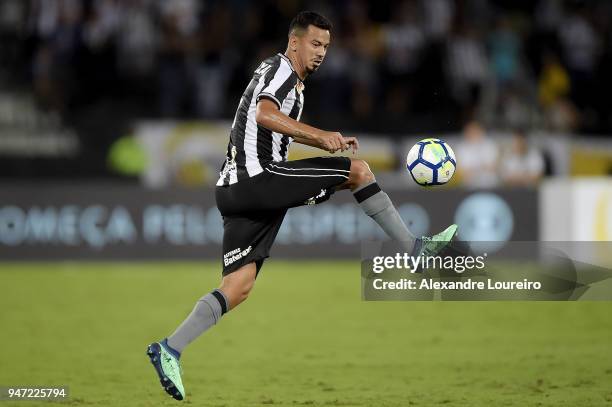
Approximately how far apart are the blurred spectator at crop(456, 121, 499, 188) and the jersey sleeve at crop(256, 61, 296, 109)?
976cm

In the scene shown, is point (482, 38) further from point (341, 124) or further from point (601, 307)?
point (601, 307)

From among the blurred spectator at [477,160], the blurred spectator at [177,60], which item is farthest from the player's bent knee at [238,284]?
the blurred spectator at [177,60]

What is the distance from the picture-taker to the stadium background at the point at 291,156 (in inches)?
444

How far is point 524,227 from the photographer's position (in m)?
16.0

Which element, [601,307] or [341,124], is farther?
[341,124]

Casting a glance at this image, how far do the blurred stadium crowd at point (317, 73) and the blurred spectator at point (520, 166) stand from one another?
1.31 m

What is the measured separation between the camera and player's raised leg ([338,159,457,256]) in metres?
7.31

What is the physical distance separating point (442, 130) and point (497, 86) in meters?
1.40

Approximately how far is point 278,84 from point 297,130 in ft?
1.30

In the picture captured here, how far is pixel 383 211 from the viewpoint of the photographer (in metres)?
7.37

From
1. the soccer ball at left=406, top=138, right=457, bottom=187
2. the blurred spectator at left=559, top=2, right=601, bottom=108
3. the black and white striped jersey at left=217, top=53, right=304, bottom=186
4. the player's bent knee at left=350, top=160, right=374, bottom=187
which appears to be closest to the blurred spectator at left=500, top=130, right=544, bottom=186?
the blurred spectator at left=559, top=2, right=601, bottom=108

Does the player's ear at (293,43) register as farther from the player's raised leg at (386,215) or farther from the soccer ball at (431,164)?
the soccer ball at (431,164)

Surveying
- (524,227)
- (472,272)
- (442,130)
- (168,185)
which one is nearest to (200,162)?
(168,185)

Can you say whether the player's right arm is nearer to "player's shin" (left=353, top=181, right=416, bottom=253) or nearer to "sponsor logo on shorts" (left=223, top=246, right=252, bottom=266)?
"player's shin" (left=353, top=181, right=416, bottom=253)
